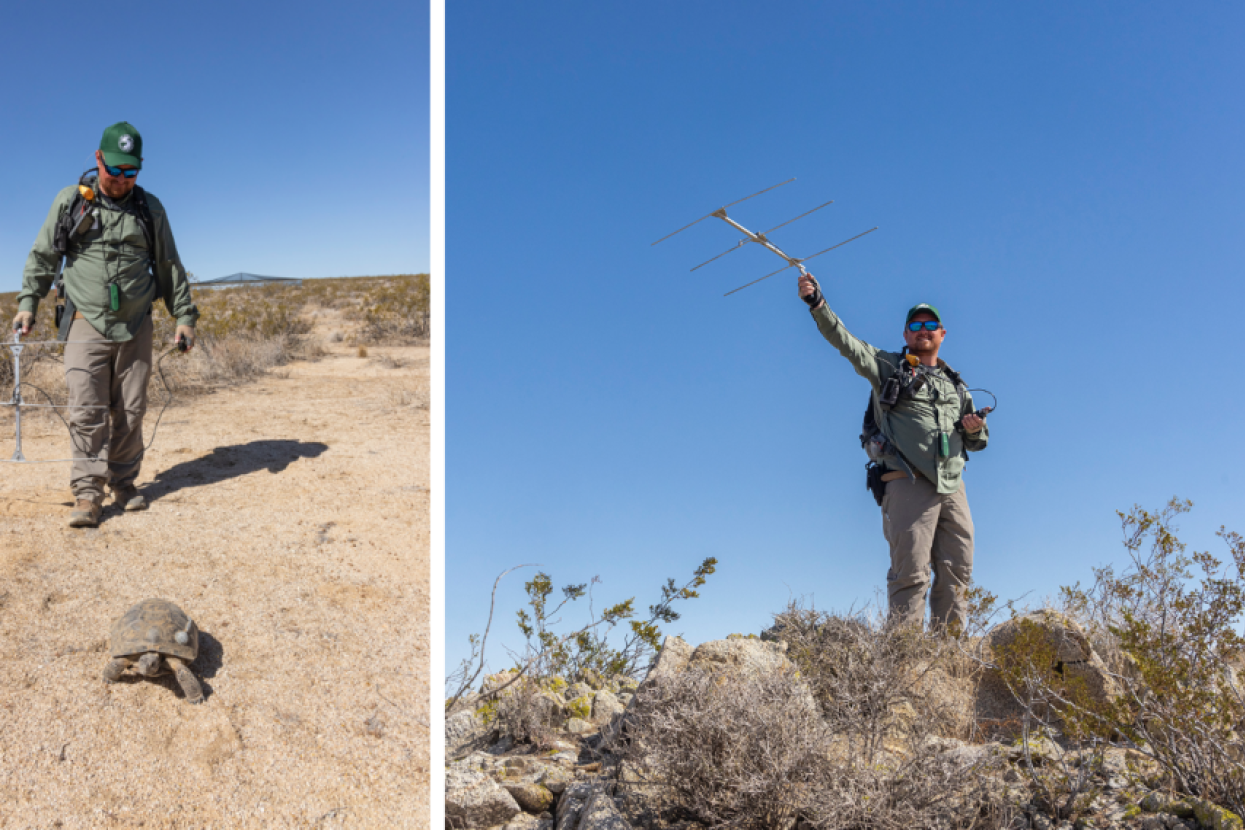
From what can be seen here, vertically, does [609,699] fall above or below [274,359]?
below

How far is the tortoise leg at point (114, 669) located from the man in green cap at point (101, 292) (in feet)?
5.13

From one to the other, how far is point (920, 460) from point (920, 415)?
0.77ft

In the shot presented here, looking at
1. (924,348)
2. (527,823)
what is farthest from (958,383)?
(527,823)

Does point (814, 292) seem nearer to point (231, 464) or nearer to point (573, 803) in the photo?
point (573, 803)

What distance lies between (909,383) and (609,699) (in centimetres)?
220

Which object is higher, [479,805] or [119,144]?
[119,144]

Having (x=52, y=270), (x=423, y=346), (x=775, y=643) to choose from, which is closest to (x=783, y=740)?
(x=775, y=643)

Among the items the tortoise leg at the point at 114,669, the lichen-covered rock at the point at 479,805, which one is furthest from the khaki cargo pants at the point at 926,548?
the tortoise leg at the point at 114,669

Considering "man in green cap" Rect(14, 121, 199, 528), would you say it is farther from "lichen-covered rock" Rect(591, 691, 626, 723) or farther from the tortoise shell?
"lichen-covered rock" Rect(591, 691, 626, 723)

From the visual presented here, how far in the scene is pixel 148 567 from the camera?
4.52 meters

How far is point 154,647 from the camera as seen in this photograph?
140 inches

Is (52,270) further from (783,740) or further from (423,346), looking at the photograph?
(423,346)

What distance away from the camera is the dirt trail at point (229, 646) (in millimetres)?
3168

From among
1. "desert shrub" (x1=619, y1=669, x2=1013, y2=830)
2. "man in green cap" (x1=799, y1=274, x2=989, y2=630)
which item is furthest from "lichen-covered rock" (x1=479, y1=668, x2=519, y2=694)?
"man in green cap" (x1=799, y1=274, x2=989, y2=630)
